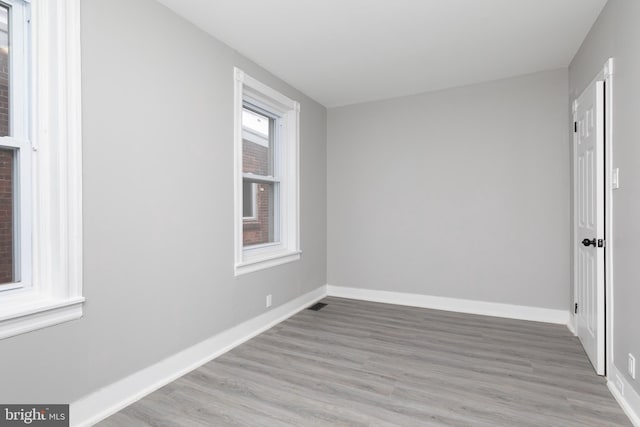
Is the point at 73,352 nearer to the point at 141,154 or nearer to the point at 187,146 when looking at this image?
the point at 141,154

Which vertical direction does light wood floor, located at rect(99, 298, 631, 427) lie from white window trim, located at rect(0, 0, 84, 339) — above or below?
below

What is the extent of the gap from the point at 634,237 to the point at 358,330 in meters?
2.26

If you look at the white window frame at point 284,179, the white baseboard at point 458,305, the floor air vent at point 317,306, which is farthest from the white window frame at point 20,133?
the white baseboard at point 458,305

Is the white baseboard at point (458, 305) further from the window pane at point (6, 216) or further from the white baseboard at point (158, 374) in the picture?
the window pane at point (6, 216)

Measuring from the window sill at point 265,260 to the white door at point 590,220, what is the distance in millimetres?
2673

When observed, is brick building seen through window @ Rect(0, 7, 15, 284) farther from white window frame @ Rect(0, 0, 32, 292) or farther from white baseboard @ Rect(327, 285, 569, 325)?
white baseboard @ Rect(327, 285, 569, 325)

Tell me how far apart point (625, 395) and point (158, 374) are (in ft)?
9.62

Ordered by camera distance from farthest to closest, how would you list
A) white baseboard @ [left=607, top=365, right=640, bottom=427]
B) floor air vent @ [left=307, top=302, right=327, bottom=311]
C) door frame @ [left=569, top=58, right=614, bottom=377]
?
floor air vent @ [left=307, top=302, right=327, bottom=311] < door frame @ [left=569, top=58, right=614, bottom=377] < white baseboard @ [left=607, top=365, right=640, bottom=427]

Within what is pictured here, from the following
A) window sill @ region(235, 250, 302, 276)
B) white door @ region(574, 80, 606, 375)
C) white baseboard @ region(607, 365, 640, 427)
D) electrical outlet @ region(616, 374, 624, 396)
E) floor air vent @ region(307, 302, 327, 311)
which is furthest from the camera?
floor air vent @ region(307, 302, 327, 311)

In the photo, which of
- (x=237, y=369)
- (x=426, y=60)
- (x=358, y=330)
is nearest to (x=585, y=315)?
(x=358, y=330)

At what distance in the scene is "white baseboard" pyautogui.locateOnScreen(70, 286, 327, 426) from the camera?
1.93 meters

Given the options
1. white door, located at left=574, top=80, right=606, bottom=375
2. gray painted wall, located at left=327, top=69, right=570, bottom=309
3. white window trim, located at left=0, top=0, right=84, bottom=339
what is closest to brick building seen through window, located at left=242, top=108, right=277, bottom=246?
gray painted wall, located at left=327, top=69, right=570, bottom=309

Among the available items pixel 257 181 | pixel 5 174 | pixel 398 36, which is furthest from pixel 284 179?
pixel 5 174

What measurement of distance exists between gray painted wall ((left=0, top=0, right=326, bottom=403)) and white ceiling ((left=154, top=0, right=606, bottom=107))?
366mm
